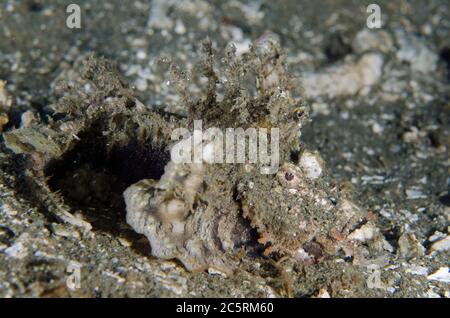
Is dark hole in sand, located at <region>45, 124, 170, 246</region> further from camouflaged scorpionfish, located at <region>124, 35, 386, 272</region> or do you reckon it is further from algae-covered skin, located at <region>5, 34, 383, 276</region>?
camouflaged scorpionfish, located at <region>124, 35, 386, 272</region>

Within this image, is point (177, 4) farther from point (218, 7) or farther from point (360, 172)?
point (360, 172)

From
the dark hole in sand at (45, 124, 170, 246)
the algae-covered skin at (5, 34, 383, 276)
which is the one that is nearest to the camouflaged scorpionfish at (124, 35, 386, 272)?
the algae-covered skin at (5, 34, 383, 276)

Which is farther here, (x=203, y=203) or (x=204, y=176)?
(x=203, y=203)

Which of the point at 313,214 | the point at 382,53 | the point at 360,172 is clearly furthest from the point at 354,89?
the point at 313,214

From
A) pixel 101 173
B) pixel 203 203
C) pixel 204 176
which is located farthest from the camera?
pixel 101 173

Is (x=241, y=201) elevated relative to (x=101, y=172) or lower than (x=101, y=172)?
lower

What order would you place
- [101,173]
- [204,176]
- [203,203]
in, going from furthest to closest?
[101,173], [203,203], [204,176]

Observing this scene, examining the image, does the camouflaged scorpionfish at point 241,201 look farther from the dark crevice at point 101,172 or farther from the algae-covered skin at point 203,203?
the dark crevice at point 101,172

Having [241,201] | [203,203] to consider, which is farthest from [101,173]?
[241,201]

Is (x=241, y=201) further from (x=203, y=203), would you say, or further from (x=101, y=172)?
(x=101, y=172)
